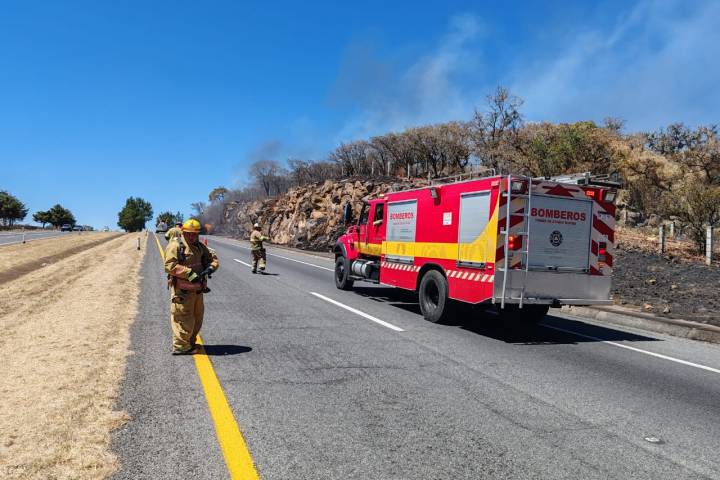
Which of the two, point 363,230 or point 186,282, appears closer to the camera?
point 186,282

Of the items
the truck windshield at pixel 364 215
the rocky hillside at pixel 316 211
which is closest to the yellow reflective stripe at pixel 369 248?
the truck windshield at pixel 364 215

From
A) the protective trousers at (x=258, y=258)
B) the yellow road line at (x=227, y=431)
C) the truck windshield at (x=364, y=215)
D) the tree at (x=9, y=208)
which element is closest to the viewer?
the yellow road line at (x=227, y=431)

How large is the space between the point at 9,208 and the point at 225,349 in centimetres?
11882

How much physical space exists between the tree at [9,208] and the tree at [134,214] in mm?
33757

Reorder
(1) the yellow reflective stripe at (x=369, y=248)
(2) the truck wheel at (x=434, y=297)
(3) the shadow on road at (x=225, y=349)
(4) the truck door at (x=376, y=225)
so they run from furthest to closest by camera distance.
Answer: (1) the yellow reflective stripe at (x=369, y=248) → (4) the truck door at (x=376, y=225) → (2) the truck wheel at (x=434, y=297) → (3) the shadow on road at (x=225, y=349)

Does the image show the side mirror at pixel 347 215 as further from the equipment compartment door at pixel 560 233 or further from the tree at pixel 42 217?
the tree at pixel 42 217

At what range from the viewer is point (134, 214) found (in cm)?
14662

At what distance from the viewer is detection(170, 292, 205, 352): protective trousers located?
21.3 feet

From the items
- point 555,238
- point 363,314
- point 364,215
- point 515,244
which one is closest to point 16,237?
point 364,215

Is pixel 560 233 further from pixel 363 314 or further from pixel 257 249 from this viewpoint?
pixel 257 249

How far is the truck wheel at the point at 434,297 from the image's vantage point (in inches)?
375

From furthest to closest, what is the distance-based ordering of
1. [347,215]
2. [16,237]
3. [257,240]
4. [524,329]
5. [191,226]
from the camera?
1. [16,237]
2. [257,240]
3. [347,215]
4. [524,329]
5. [191,226]

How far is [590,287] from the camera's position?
916cm

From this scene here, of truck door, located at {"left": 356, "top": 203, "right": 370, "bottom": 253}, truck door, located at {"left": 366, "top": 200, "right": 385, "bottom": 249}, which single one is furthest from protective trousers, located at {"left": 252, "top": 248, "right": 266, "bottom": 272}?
truck door, located at {"left": 366, "top": 200, "right": 385, "bottom": 249}
